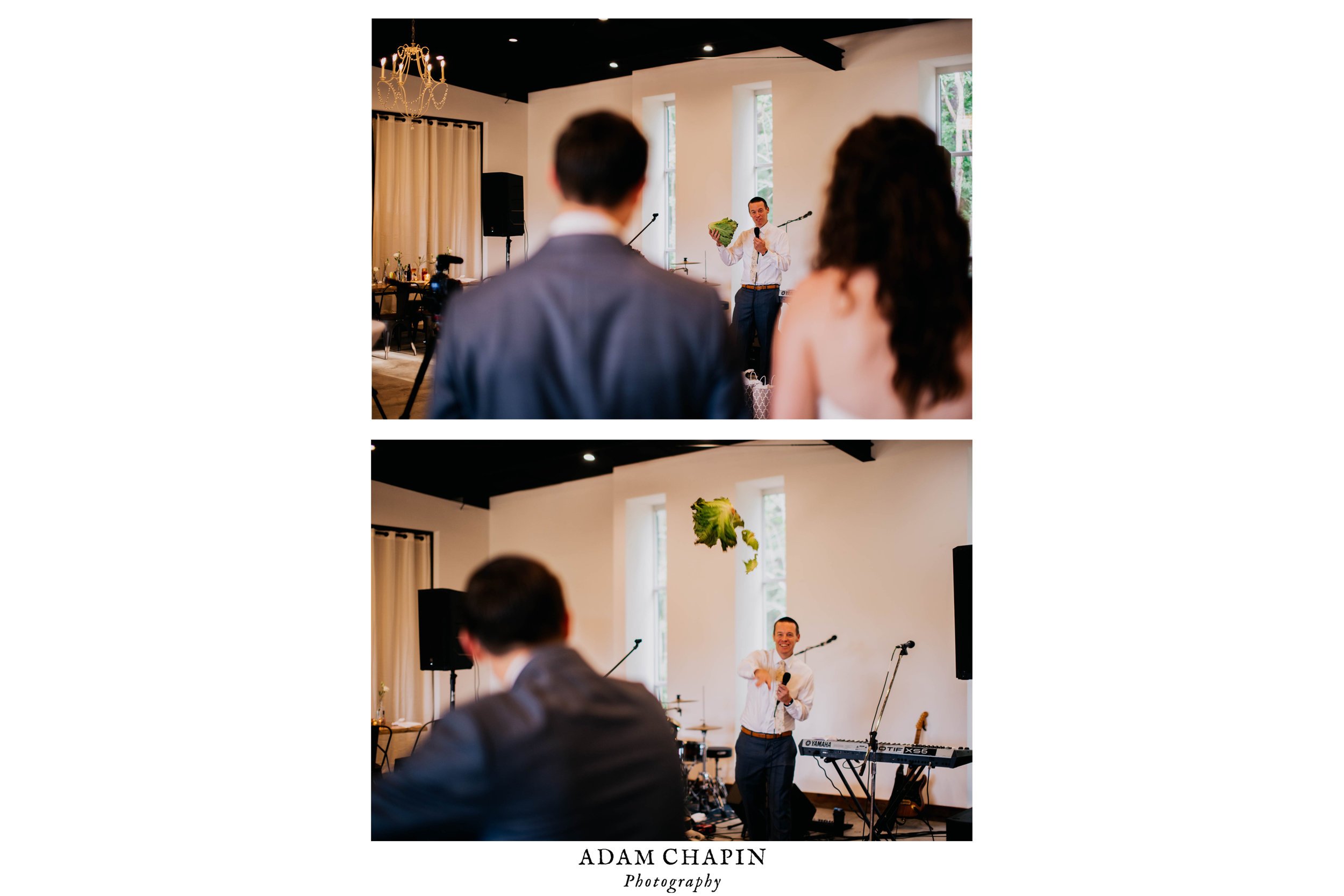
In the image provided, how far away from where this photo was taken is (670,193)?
2.84 meters

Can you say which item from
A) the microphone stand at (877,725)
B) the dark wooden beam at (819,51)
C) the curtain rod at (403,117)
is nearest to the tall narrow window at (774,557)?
the microphone stand at (877,725)

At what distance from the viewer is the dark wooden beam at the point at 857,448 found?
2838 mm

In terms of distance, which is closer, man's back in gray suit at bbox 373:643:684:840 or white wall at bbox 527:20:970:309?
Result: man's back in gray suit at bbox 373:643:684:840

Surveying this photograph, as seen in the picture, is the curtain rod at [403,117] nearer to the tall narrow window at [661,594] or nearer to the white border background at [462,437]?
the white border background at [462,437]

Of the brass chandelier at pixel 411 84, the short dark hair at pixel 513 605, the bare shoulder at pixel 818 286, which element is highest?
the brass chandelier at pixel 411 84

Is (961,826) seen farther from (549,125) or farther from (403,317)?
(549,125)

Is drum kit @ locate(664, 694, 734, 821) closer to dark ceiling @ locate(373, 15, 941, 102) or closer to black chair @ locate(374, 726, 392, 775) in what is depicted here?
black chair @ locate(374, 726, 392, 775)

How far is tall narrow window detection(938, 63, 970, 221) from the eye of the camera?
9.30ft

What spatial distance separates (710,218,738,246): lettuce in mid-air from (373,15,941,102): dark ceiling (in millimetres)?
416

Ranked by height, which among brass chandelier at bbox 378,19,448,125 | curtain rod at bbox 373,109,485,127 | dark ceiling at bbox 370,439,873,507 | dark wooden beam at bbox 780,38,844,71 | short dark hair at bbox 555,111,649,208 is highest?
dark wooden beam at bbox 780,38,844,71

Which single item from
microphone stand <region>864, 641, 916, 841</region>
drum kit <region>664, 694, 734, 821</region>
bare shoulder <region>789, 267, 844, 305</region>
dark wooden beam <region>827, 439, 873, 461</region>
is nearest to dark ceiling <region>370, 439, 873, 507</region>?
dark wooden beam <region>827, 439, 873, 461</region>

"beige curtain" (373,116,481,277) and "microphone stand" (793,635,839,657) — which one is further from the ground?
"beige curtain" (373,116,481,277)

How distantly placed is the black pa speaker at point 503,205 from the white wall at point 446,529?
2.16ft

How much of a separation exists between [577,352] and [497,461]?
0.32 meters
